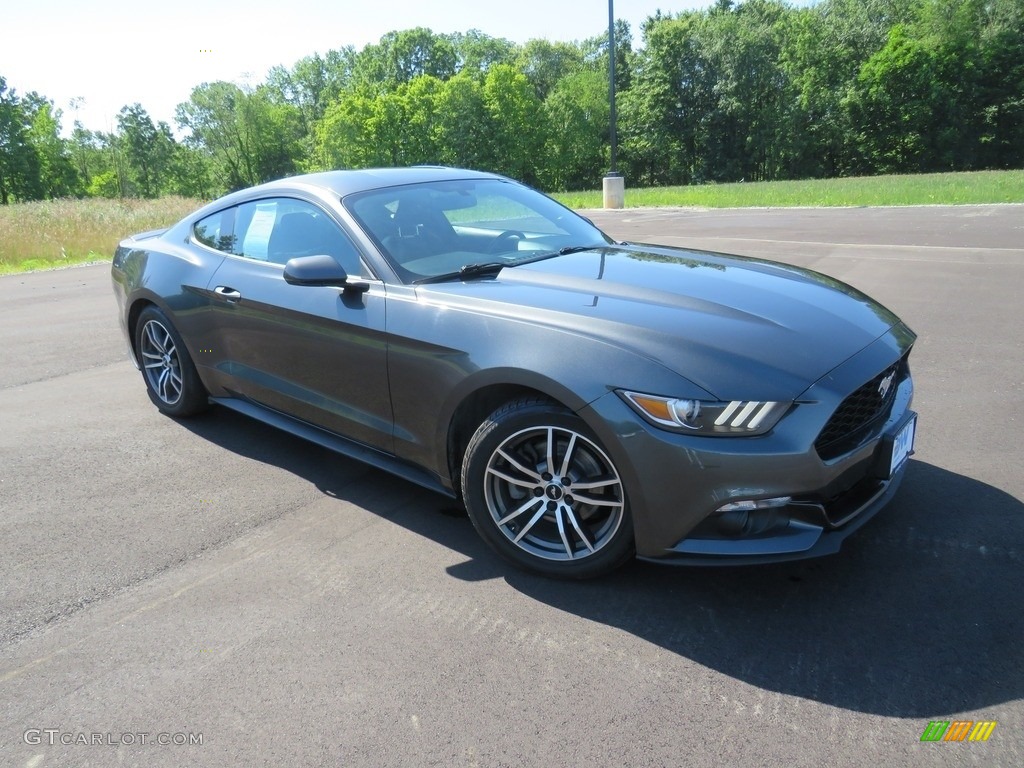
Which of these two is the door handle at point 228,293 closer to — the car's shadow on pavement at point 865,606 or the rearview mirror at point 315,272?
the rearview mirror at point 315,272

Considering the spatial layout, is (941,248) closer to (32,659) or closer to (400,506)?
(400,506)

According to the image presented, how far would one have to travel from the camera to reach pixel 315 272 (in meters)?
3.46

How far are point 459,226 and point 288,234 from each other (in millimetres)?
891

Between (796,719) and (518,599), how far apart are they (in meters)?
1.06

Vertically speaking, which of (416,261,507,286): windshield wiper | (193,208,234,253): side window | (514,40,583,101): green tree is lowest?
(416,261,507,286): windshield wiper

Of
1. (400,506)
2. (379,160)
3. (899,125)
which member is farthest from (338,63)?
(400,506)

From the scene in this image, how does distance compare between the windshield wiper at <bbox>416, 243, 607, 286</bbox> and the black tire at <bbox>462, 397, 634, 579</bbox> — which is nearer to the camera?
the black tire at <bbox>462, 397, 634, 579</bbox>

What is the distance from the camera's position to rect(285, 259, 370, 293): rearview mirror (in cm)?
345

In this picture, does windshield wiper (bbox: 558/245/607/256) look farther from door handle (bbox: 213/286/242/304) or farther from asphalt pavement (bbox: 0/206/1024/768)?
door handle (bbox: 213/286/242/304)

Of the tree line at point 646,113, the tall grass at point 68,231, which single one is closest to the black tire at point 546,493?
the tall grass at point 68,231

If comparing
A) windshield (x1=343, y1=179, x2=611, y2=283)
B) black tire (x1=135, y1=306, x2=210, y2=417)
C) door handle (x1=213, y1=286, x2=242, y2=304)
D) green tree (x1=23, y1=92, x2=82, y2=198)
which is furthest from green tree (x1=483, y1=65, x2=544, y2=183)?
door handle (x1=213, y1=286, x2=242, y2=304)

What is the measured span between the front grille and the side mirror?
2065 mm

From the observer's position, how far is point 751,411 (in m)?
2.60

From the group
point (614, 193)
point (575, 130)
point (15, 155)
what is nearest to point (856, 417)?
point (614, 193)
